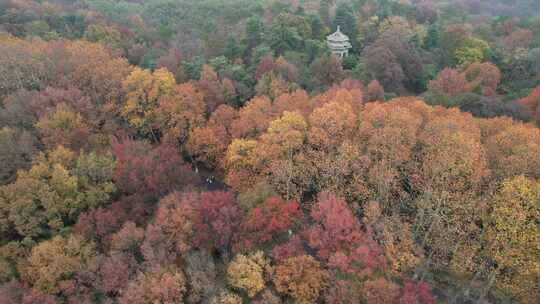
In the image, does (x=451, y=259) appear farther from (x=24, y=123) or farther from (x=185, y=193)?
(x=24, y=123)

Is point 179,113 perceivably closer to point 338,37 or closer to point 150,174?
point 150,174

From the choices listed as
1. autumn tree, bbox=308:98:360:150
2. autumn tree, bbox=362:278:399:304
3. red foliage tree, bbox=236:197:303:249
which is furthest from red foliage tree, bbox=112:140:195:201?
autumn tree, bbox=362:278:399:304

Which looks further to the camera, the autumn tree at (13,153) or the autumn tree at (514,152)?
the autumn tree at (13,153)

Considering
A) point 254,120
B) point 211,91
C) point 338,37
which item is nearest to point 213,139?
point 254,120

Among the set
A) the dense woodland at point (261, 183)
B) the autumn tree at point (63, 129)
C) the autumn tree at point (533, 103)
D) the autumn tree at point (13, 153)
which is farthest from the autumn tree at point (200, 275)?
the autumn tree at point (533, 103)

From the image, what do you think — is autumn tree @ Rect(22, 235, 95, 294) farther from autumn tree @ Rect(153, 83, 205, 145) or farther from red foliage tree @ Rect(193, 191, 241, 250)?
autumn tree @ Rect(153, 83, 205, 145)

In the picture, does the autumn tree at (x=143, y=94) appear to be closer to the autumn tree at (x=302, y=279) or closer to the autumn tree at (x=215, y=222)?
the autumn tree at (x=215, y=222)

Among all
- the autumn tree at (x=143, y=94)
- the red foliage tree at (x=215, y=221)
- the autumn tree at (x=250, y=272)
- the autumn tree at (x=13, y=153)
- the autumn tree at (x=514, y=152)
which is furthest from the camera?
the autumn tree at (x=143, y=94)
